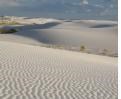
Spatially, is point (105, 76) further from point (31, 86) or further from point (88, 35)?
point (88, 35)

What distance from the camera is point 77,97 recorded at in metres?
8.30

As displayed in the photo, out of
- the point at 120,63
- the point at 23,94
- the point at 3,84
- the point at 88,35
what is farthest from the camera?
the point at 88,35

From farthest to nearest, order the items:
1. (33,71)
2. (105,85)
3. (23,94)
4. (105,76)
→ (105,76) < (33,71) < (105,85) < (23,94)

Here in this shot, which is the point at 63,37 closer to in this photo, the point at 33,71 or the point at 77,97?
the point at 33,71

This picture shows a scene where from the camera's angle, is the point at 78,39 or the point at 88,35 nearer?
the point at 78,39

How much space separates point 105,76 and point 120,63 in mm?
8192

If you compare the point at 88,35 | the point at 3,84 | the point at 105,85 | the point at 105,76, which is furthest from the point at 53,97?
the point at 88,35

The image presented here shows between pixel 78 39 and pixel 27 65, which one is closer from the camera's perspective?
pixel 27 65

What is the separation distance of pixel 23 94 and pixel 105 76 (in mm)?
5530

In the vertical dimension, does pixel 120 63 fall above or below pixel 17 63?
above

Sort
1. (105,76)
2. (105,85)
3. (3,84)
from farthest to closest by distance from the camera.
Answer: (105,76) → (105,85) → (3,84)

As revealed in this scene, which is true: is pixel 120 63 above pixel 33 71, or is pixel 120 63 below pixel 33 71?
above

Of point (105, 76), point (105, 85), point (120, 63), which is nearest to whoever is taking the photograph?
point (120, 63)

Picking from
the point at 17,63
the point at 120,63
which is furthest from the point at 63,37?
the point at 120,63
